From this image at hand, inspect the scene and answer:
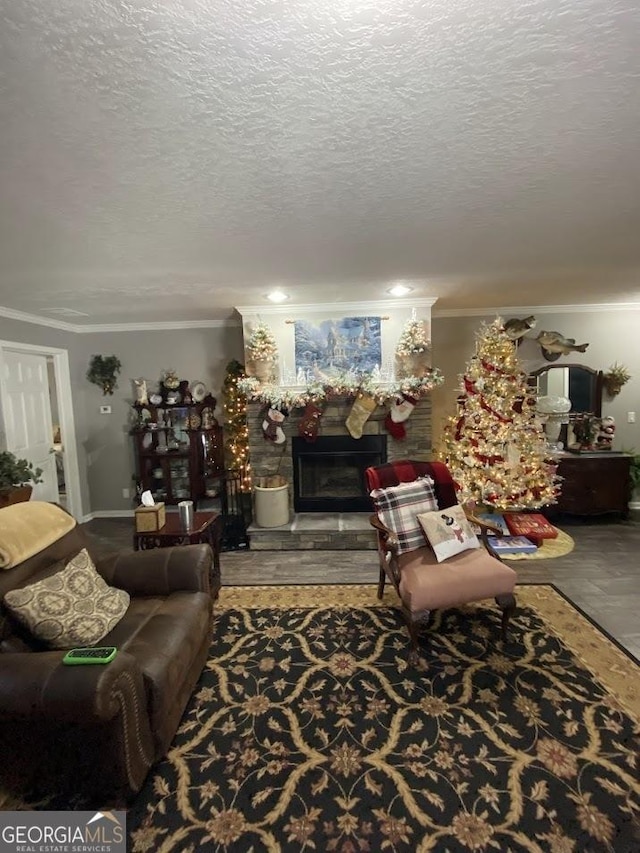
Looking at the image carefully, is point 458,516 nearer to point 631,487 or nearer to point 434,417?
point 434,417

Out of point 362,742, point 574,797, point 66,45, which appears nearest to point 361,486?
point 362,742

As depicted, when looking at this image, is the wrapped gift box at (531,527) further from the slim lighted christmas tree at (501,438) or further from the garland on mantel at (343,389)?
the garland on mantel at (343,389)

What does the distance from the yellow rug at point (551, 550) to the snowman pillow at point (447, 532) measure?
1283 millimetres

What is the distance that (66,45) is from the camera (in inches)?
42.1

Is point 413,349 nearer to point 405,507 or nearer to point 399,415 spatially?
point 399,415

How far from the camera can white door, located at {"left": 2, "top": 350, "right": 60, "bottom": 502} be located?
13.7 ft

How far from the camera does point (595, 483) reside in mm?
4469

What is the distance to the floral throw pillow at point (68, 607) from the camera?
5.88 feet

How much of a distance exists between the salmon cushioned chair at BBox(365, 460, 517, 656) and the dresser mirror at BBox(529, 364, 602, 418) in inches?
104

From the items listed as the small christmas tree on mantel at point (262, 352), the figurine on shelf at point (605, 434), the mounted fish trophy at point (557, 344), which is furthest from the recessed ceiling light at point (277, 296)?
the figurine on shelf at point (605, 434)

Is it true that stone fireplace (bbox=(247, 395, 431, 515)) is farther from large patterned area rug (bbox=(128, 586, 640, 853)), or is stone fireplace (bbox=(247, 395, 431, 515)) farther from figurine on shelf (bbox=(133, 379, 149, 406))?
large patterned area rug (bbox=(128, 586, 640, 853))

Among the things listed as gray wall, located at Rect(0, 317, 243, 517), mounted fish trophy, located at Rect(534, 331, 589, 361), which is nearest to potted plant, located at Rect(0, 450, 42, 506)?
gray wall, located at Rect(0, 317, 243, 517)

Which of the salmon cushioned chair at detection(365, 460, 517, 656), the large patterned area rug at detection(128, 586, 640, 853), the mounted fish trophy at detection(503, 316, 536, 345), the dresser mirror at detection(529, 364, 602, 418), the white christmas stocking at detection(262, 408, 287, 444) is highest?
the mounted fish trophy at detection(503, 316, 536, 345)

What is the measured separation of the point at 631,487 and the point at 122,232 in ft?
17.8
